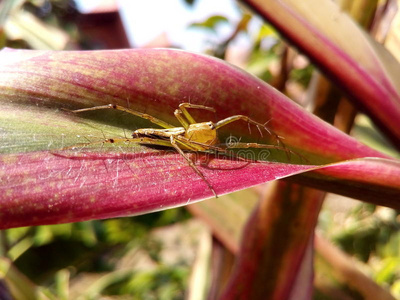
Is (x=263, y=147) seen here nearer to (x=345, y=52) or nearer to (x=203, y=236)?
(x=345, y=52)

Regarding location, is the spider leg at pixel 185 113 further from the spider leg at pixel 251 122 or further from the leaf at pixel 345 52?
the leaf at pixel 345 52

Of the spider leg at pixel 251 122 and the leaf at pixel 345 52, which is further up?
the leaf at pixel 345 52

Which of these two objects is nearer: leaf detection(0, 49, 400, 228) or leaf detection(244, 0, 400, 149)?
leaf detection(0, 49, 400, 228)

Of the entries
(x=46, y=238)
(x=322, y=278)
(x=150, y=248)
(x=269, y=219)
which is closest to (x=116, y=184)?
(x=269, y=219)

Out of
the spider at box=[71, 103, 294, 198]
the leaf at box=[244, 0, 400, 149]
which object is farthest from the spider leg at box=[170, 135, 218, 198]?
the leaf at box=[244, 0, 400, 149]

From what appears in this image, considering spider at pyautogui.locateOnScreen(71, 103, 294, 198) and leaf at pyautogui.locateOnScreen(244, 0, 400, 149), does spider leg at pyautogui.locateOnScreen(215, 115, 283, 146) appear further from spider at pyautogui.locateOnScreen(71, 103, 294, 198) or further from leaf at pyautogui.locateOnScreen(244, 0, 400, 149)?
leaf at pyautogui.locateOnScreen(244, 0, 400, 149)

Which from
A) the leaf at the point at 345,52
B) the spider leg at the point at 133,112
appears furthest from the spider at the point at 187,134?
the leaf at the point at 345,52

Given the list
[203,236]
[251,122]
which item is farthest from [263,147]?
[203,236]

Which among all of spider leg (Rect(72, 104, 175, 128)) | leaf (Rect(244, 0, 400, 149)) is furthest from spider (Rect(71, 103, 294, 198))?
leaf (Rect(244, 0, 400, 149))

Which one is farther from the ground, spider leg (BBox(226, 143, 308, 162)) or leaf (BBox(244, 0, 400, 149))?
leaf (BBox(244, 0, 400, 149))
